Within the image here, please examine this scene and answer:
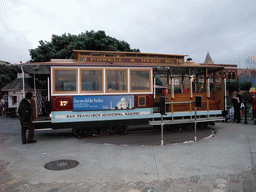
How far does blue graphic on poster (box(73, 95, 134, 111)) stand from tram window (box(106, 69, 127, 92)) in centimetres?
35

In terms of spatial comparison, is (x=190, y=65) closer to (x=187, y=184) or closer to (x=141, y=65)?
(x=141, y=65)

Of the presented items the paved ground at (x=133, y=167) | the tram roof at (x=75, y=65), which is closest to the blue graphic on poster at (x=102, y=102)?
the tram roof at (x=75, y=65)

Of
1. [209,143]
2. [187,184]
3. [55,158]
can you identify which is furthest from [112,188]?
[209,143]

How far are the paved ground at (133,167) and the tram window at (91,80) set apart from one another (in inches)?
90.4

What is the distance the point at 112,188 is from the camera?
14.3 feet

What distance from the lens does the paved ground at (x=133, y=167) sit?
4.45 m

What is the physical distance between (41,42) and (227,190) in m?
22.2

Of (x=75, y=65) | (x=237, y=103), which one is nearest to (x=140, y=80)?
(x=75, y=65)

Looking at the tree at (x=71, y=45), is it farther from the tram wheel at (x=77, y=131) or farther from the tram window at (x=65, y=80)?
the tram wheel at (x=77, y=131)

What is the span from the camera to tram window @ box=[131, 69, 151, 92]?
9.48 metres

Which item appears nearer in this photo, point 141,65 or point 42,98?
point 141,65

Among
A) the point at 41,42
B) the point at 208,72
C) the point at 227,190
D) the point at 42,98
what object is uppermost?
the point at 41,42

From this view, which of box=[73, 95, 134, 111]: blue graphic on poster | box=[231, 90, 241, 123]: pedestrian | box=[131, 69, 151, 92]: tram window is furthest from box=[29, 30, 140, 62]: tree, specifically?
box=[73, 95, 134, 111]: blue graphic on poster

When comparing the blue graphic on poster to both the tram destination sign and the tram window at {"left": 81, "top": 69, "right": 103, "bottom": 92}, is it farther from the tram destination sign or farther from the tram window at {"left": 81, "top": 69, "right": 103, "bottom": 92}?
the tram destination sign
